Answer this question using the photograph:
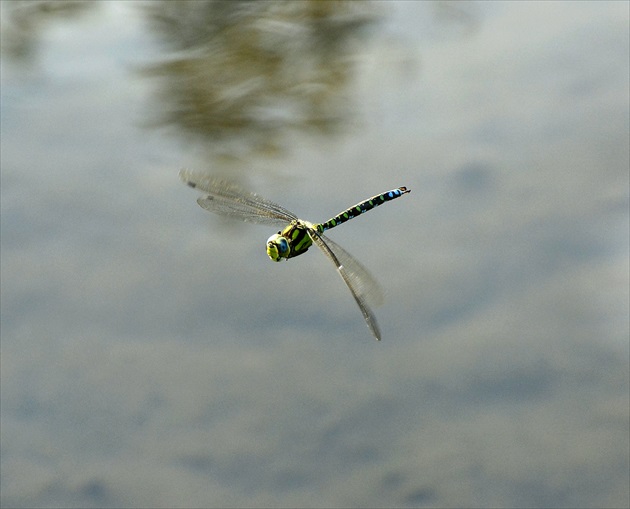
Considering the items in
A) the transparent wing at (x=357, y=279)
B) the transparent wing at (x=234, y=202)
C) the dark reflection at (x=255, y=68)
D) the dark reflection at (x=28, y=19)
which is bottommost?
the transparent wing at (x=357, y=279)

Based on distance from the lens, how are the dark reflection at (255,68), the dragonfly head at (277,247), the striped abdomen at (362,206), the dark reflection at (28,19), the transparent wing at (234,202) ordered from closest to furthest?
1. the dragonfly head at (277,247)
2. the transparent wing at (234,202)
3. the striped abdomen at (362,206)
4. the dark reflection at (255,68)
5. the dark reflection at (28,19)

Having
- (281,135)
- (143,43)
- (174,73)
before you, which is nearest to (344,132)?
(281,135)

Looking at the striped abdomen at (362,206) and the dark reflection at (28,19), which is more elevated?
the dark reflection at (28,19)

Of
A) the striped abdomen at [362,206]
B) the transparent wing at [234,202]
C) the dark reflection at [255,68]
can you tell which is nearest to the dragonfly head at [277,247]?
the transparent wing at [234,202]

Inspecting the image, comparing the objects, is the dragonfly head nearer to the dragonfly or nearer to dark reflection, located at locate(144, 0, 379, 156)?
the dragonfly

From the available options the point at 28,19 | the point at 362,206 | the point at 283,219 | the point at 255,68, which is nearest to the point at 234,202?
the point at 283,219

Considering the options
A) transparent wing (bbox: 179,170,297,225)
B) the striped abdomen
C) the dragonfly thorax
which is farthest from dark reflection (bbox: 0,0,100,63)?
the dragonfly thorax

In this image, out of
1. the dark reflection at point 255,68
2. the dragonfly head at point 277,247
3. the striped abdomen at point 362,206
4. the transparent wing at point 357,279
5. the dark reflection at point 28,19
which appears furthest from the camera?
the dark reflection at point 28,19

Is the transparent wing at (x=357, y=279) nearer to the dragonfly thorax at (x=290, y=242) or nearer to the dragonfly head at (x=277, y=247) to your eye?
the dragonfly thorax at (x=290, y=242)

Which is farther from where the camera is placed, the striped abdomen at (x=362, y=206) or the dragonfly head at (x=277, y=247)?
the striped abdomen at (x=362, y=206)
